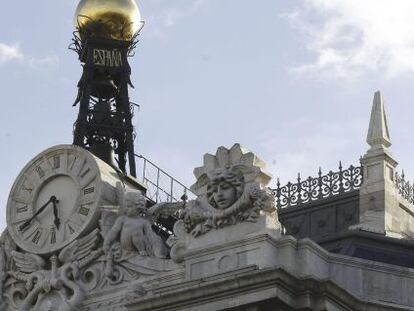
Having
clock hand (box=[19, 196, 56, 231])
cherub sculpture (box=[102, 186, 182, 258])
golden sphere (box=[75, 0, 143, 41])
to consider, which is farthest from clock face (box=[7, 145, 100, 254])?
golden sphere (box=[75, 0, 143, 41])

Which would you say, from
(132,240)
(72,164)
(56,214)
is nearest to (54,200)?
(56,214)

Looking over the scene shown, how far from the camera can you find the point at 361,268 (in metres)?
51.6

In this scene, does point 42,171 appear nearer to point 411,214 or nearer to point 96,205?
point 96,205

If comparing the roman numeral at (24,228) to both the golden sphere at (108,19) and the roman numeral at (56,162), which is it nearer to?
the roman numeral at (56,162)

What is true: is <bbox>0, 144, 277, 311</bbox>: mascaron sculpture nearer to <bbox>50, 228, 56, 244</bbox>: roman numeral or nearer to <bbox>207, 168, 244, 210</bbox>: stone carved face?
<bbox>207, 168, 244, 210</bbox>: stone carved face

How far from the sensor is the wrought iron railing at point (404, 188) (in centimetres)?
6000

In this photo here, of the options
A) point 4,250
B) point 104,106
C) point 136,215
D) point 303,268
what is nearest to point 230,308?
point 303,268

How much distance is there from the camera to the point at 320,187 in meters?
60.2

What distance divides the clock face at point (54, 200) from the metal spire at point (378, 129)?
9046mm

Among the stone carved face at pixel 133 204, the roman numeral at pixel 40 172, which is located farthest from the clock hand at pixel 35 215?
the stone carved face at pixel 133 204

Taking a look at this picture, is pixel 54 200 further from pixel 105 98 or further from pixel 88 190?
pixel 105 98

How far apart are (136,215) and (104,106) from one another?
15.5 meters

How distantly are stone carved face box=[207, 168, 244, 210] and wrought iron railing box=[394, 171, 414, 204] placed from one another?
958 cm

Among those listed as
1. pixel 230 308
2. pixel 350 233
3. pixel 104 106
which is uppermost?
pixel 104 106
